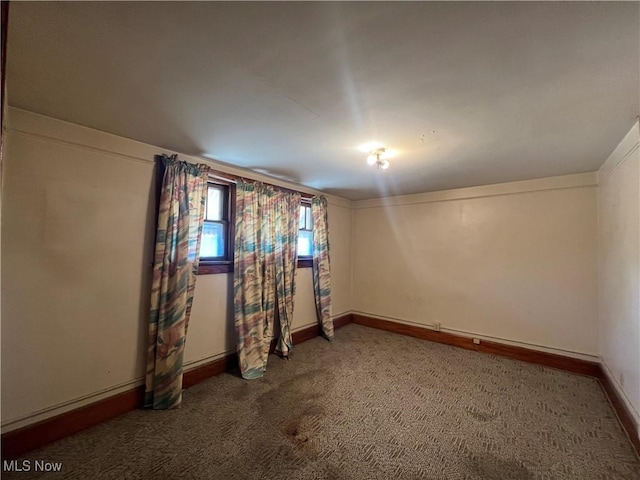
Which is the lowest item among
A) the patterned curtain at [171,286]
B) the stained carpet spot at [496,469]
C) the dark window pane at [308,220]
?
the stained carpet spot at [496,469]

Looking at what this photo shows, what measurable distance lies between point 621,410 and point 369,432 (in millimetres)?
2056

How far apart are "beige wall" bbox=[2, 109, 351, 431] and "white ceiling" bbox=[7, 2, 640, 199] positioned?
0.86 ft

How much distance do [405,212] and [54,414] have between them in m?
4.39

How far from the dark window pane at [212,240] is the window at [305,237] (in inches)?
48.0

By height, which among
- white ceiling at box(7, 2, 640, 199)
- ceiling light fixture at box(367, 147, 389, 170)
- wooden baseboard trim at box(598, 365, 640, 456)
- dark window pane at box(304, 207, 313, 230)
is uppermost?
white ceiling at box(7, 2, 640, 199)

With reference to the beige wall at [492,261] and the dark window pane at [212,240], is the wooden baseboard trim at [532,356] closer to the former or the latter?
the beige wall at [492,261]

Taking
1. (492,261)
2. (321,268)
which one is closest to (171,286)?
(321,268)

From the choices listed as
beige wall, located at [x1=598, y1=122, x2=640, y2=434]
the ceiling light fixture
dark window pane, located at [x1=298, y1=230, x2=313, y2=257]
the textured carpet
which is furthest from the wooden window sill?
beige wall, located at [x1=598, y1=122, x2=640, y2=434]

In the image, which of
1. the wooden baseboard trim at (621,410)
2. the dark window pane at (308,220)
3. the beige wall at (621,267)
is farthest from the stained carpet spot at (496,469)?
the dark window pane at (308,220)

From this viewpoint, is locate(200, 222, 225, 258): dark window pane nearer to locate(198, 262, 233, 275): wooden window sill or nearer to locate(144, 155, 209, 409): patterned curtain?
locate(198, 262, 233, 275): wooden window sill

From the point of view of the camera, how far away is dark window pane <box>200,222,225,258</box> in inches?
112

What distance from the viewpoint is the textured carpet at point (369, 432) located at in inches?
64.7

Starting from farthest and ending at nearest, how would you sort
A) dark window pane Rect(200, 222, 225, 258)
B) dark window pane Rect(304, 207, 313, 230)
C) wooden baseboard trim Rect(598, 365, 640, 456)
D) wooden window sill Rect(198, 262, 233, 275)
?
dark window pane Rect(304, 207, 313, 230), dark window pane Rect(200, 222, 225, 258), wooden window sill Rect(198, 262, 233, 275), wooden baseboard trim Rect(598, 365, 640, 456)

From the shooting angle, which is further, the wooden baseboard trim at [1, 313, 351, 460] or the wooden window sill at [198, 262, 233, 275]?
the wooden window sill at [198, 262, 233, 275]
